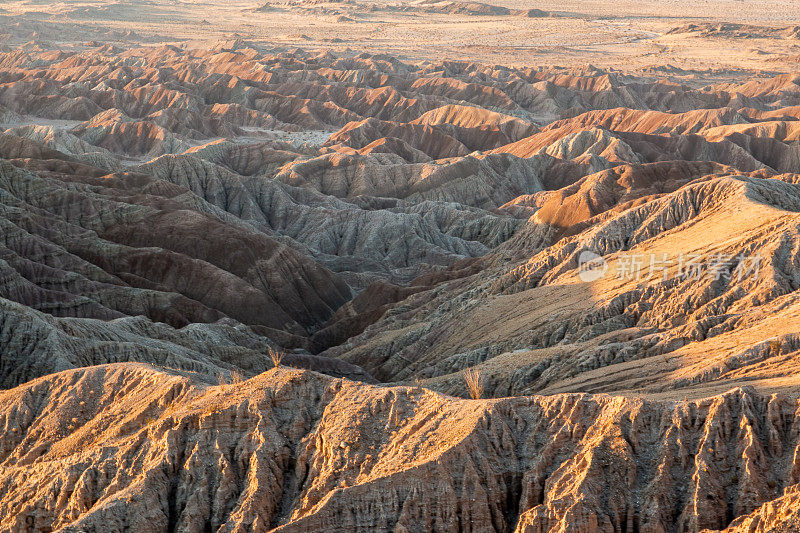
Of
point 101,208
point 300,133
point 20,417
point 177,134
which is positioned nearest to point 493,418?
point 20,417

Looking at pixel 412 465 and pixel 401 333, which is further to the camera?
pixel 401 333

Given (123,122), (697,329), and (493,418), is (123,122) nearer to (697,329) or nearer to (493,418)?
(697,329)

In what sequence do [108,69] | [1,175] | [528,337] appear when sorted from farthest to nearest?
1. [108,69]
2. [1,175]
3. [528,337]

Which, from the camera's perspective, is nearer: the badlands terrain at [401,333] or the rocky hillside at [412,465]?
the rocky hillside at [412,465]

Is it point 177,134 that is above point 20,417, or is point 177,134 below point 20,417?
below

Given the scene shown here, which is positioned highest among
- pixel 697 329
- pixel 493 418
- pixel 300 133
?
pixel 493 418

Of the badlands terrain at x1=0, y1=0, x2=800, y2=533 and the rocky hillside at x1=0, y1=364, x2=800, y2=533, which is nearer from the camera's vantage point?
the rocky hillside at x1=0, y1=364, x2=800, y2=533

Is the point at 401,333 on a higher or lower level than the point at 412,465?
lower

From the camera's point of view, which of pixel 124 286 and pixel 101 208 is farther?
pixel 101 208
